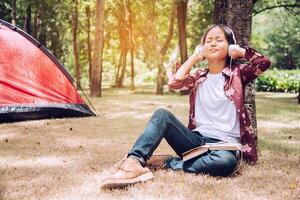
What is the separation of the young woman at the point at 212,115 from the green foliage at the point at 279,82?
20833 millimetres

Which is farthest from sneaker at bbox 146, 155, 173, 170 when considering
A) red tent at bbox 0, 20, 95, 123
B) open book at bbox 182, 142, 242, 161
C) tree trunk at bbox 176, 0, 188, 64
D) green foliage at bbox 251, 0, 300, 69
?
green foliage at bbox 251, 0, 300, 69

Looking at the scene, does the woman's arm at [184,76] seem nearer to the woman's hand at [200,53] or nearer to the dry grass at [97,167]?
the woman's hand at [200,53]

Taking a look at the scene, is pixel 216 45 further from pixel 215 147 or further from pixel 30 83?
pixel 30 83

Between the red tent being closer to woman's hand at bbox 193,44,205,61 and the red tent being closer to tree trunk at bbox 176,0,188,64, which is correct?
woman's hand at bbox 193,44,205,61

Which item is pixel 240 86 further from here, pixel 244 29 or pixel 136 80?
pixel 136 80

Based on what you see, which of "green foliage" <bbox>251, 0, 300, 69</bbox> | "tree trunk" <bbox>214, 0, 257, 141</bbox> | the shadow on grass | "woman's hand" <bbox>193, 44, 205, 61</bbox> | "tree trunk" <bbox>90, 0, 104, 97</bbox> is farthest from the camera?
"green foliage" <bbox>251, 0, 300, 69</bbox>

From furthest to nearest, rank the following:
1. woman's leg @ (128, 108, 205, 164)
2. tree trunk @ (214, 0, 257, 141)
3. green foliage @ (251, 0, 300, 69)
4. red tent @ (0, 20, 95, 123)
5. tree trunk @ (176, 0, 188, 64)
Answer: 1. green foliage @ (251, 0, 300, 69)
2. tree trunk @ (176, 0, 188, 64)
3. red tent @ (0, 20, 95, 123)
4. tree trunk @ (214, 0, 257, 141)
5. woman's leg @ (128, 108, 205, 164)

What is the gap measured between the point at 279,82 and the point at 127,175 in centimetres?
2270

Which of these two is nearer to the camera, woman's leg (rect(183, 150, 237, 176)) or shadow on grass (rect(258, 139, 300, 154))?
woman's leg (rect(183, 150, 237, 176))

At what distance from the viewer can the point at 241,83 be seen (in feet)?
14.6

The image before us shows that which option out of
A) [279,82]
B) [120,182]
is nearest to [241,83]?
[120,182]

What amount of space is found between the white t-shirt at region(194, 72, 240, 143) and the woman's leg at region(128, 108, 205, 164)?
0.49 ft

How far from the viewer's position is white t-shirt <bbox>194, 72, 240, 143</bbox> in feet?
14.0

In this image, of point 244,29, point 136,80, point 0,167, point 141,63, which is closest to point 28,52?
point 0,167
